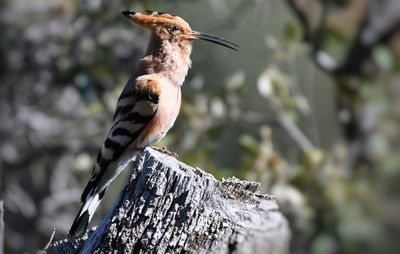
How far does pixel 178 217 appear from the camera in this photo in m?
2.03

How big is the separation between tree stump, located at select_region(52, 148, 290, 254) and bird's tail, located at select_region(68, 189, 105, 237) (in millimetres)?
526

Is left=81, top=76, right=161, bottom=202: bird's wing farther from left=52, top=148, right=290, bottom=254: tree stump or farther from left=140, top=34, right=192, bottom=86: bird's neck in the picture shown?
left=52, top=148, right=290, bottom=254: tree stump

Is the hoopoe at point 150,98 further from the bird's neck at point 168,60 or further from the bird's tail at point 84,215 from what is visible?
the bird's tail at point 84,215

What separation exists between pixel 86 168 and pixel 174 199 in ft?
11.1

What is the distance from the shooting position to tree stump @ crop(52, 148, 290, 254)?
1963mm

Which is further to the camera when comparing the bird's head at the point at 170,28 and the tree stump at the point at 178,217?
the bird's head at the point at 170,28

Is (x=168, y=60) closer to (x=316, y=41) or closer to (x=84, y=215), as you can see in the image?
(x=84, y=215)

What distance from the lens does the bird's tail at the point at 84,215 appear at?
281 cm

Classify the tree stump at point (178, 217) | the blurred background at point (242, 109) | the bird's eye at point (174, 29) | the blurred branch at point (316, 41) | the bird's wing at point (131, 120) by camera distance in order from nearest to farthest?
the tree stump at point (178, 217)
the bird's wing at point (131, 120)
the bird's eye at point (174, 29)
the blurred background at point (242, 109)
the blurred branch at point (316, 41)

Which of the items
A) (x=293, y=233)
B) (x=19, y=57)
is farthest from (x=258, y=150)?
(x=19, y=57)

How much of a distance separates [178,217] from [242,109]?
3614 millimetres

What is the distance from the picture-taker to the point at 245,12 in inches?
Result: 217

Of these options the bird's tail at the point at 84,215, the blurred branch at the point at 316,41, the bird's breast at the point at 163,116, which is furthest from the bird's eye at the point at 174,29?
the blurred branch at the point at 316,41

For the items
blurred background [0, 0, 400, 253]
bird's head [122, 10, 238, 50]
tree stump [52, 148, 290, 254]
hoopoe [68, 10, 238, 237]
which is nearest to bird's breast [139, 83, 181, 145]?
hoopoe [68, 10, 238, 237]
